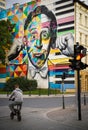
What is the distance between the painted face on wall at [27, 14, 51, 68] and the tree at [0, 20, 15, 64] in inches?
137

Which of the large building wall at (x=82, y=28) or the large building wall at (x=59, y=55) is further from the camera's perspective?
the large building wall at (x=82, y=28)

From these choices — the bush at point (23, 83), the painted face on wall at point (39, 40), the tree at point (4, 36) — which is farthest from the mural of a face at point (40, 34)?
the bush at point (23, 83)

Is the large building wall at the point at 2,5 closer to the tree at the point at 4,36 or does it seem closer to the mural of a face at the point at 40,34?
the tree at the point at 4,36

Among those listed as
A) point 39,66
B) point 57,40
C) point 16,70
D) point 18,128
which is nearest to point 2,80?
point 16,70

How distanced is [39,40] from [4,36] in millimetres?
5932

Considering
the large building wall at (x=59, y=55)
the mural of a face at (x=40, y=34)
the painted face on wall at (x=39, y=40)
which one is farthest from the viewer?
the painted face on wall at (x=39, y=40)

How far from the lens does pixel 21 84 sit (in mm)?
43312

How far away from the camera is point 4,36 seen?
47969 millimetres

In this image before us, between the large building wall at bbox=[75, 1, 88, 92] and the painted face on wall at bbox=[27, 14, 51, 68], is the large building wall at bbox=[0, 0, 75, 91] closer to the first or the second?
the large building wall at bbox=[75, 1, 88, 92]

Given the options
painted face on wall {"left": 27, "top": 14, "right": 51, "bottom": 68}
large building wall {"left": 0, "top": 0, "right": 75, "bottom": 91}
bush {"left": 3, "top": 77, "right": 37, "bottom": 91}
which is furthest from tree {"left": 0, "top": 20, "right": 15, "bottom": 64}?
bush {"left": 3, "top": 77, "right": 37, "bottom": 91}

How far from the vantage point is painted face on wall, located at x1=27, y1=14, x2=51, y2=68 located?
45.7 meters

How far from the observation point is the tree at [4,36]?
47600 mm

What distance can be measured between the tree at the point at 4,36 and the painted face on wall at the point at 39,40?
3.47 meters

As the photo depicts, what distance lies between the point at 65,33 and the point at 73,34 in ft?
4.31
